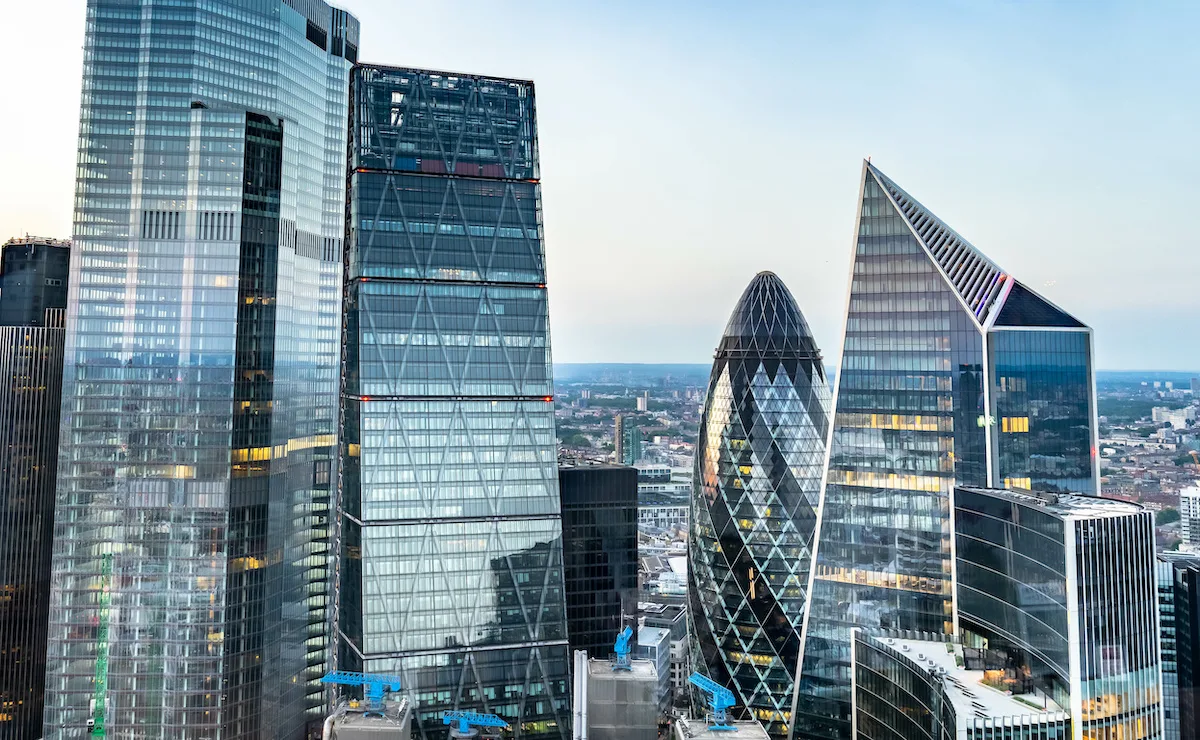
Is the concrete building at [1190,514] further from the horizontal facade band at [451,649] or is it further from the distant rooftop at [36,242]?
the distant rooftop at [36,242]

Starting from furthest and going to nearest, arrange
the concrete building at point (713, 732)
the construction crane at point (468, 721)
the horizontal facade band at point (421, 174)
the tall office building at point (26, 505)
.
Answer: the tall office building at point (26, 505) < the horizontal facade band at point (421, 174) < the construction crane at point (468, 721) < the concrete building at point (713, 732)

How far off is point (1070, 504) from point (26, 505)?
556ft

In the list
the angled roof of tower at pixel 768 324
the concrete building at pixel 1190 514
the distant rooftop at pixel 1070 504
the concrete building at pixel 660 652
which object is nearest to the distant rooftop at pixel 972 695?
the distant rooftop at pixel 1070 504

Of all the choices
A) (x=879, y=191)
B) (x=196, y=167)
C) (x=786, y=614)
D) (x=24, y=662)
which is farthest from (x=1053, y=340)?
(x=24, y=662)

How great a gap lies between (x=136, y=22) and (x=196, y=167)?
24183mm

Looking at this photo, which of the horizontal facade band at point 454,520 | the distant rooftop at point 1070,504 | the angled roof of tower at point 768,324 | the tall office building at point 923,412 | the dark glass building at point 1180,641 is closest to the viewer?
the distant rooftop at point 1070,504

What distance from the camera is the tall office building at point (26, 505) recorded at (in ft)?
511

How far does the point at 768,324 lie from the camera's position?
Answer: 488ft

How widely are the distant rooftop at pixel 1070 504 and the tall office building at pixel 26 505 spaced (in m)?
159

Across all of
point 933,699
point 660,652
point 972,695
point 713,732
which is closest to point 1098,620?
point 972,695

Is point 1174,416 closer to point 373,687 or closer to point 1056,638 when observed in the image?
point 1056,638

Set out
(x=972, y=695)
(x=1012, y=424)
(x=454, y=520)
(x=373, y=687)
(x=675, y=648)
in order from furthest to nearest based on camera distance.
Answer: (x=675, y=648)
(x=454, y=520)
(x=1012, y=424)
(x=373, y=687)
(x=972, y=695)

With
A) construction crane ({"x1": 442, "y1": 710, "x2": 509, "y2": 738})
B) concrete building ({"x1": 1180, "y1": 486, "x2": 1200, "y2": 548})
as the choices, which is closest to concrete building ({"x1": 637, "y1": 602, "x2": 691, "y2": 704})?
construction crane ({"x1": 442, "y1": 710, "x2": 509, "y2": 738})

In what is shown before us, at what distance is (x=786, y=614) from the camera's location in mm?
142625
